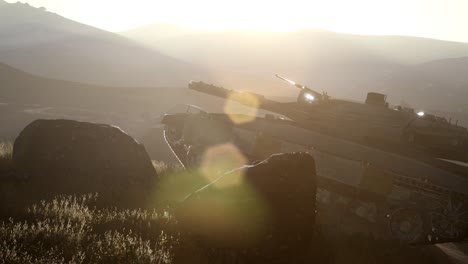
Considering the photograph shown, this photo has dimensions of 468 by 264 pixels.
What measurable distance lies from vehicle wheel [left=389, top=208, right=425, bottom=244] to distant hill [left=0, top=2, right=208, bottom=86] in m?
95.9

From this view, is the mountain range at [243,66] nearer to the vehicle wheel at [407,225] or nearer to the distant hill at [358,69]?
the distant hill at [358,69]

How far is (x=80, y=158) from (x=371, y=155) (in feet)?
31.2

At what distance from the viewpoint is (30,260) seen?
19.0 feet

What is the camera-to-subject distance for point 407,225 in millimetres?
11031

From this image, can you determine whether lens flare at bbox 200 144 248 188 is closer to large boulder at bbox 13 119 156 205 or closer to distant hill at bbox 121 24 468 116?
large boulder at bbox 13 119 156 205

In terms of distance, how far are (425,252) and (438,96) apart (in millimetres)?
97119

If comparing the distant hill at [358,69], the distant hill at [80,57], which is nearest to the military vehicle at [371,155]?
the distant hill at [358,69]

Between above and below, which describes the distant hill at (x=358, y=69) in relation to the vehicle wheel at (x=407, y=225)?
above

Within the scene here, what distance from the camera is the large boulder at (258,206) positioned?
25.9 ft

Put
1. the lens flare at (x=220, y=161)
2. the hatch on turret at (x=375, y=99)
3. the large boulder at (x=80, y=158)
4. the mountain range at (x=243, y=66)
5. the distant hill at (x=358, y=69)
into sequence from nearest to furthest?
1. the large boulder at (x=80, y=158)
2. the hatch on turret at (x=375, y=99)
3. the lens flare at (x=220, y=161)
4. the distant hill at (x=358, y=69)
5. the mountain range at (x=243, y=66)

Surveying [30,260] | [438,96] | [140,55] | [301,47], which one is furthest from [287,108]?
[301,47]

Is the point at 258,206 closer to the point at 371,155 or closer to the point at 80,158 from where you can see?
the point at 371,155

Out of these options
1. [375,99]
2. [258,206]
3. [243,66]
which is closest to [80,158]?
[258,206]

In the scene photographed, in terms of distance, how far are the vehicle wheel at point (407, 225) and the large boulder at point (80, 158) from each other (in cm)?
819
